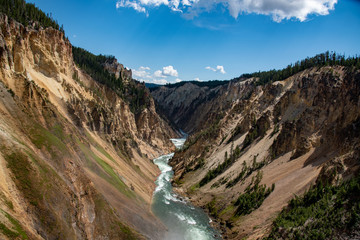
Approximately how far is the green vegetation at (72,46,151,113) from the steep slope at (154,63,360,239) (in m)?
30.9

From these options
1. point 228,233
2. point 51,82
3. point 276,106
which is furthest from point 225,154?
point 51,82

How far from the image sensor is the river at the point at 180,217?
3428 centimetres

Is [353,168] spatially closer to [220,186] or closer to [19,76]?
[220,186]

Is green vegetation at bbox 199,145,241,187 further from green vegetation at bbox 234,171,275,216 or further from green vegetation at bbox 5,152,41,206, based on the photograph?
green vegetation at bbox 5,152,41,206

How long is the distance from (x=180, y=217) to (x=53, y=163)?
22.1 metres

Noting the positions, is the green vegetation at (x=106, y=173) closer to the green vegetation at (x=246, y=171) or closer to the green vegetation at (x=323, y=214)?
the green vegetation at (x=246, y=171)

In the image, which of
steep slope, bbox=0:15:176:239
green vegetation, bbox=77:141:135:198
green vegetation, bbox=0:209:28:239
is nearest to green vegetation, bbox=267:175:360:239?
steep slope, bbox=0:15:176:239

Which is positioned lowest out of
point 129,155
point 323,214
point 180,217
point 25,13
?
point 180,217

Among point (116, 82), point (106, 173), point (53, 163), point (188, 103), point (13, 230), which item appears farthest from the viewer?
point (188, 103)

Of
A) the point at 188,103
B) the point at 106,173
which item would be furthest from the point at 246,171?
the point at 188,103

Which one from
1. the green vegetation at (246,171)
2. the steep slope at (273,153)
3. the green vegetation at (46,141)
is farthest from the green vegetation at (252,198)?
the green vegetation at (46,141)

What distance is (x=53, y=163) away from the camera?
2494 centimetres

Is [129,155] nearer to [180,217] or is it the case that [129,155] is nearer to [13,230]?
[180,217]

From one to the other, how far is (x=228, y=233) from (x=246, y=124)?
131 ft
